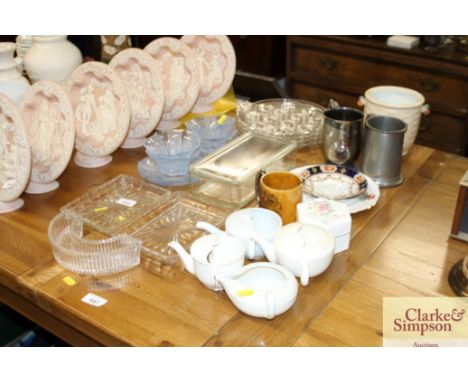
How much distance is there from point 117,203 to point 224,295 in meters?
0.42

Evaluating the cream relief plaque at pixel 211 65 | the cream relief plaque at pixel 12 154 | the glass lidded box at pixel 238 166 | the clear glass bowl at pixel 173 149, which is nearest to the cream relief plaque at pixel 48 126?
the cream relief plaque at pixel 12 154

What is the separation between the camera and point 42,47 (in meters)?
1.62

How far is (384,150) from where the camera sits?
1383mm

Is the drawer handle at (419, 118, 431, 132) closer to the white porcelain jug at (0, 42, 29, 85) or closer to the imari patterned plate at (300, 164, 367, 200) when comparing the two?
the imari patterned plate at (300, 164, 367, 200)

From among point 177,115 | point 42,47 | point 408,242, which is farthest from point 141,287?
point 42,47

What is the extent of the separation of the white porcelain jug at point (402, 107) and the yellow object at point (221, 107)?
1.57 feet

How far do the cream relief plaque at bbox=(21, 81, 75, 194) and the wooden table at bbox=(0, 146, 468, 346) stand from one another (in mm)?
91

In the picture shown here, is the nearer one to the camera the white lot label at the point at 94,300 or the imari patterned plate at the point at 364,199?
the white lot label at the point at 94,300

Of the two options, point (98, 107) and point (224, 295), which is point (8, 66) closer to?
point (98, 107)

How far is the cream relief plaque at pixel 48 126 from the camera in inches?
53.1

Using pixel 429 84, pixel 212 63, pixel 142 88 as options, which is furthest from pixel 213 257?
pixel 429 84

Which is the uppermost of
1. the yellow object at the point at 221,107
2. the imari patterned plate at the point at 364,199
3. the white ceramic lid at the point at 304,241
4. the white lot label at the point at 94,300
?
the white ceramic lid at the point at 304,241

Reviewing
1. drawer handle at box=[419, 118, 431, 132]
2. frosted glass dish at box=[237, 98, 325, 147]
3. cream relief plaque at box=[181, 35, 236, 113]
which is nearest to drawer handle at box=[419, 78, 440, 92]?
drawer handle at box=[419, 118, 431, 132]

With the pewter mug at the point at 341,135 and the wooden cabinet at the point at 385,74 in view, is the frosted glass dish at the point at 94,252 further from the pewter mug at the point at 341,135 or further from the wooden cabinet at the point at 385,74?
the wooden cabinet at the point at 385,74
